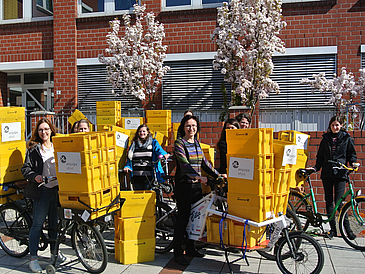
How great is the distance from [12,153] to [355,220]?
5.52 metres

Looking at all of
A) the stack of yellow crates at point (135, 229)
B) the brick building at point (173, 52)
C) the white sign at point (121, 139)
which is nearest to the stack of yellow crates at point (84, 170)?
the stack of yellow crates at point (135, 229)

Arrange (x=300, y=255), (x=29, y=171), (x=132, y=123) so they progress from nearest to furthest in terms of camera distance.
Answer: (x=300, y=255)
(x=29, y=171)
(x=132, y=123)

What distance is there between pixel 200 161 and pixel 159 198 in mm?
1424

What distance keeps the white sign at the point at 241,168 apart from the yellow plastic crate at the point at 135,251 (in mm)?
1618

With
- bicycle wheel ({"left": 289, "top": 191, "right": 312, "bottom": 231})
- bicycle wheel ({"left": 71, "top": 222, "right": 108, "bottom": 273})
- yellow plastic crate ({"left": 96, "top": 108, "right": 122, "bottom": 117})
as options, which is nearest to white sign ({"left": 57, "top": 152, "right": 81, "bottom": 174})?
bicycle wheel ({"left": 71, "top": 222, "right": 108, "bottom": 273})

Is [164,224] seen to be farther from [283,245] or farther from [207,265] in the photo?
[283,245]

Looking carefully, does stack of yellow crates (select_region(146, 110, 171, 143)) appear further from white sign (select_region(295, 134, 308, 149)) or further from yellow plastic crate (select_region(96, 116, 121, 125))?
white sign (select_region(295, 134, 308, 149))

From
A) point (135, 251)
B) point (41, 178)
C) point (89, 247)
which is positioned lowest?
point (135, 251)

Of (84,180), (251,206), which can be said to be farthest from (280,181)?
(84,180)

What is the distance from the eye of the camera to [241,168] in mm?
4477

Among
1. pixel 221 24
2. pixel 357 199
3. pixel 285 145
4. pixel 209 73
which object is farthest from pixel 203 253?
pixel 209 73

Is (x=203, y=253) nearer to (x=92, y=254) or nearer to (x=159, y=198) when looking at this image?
(x=159, y=198)

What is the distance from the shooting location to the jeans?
4875mm

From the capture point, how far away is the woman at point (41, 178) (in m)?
4.86
